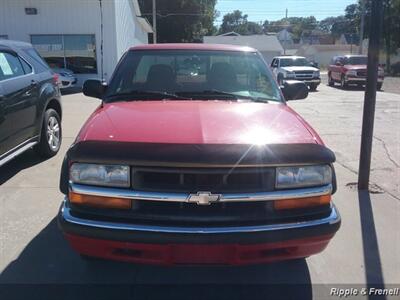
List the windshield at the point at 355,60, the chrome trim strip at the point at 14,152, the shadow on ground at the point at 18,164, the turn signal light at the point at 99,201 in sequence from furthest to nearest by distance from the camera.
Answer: the windshield at the point at 355,60, the shadow on ground at the point at 18,164, the chrome trim strip at the point at 14,152, the turn signal light at the point at 99,201

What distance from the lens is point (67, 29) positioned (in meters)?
20.7

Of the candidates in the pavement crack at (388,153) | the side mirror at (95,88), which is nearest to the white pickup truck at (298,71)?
the pavement crack at (388,153)

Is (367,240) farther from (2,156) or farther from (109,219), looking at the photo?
(2,156)

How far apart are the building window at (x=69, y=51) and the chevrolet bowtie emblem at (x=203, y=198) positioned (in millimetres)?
19432

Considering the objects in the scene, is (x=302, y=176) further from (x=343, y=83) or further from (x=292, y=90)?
(x=343, y=83)

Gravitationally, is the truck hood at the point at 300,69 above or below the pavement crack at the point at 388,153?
above

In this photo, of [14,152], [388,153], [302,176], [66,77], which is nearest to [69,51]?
[66,77]

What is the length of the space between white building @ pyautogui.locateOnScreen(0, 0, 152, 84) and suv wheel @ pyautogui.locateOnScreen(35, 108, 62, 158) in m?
13.7

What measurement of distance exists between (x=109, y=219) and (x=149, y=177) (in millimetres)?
367

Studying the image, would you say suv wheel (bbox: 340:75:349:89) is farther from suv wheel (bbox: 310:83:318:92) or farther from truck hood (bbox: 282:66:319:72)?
truck hood (bbox: 282:66:319:72)

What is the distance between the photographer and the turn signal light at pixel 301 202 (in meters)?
2.88

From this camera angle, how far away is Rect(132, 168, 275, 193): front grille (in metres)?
2.76

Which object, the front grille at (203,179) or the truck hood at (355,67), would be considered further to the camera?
the truck hood at (355,67)

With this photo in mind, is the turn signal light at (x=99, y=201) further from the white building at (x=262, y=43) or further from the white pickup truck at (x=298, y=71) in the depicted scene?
the white building at (x=262, y=43)
